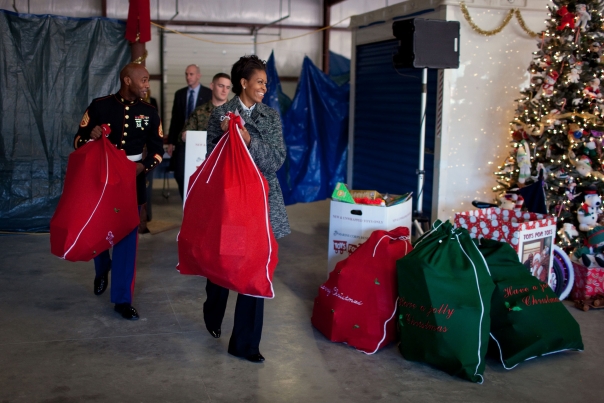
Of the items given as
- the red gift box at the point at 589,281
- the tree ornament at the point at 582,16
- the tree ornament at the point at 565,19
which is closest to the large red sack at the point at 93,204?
the red gift box at the point at 589,281

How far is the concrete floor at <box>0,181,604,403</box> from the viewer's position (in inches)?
119

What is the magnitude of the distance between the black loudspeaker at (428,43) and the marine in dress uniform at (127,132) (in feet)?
6.41

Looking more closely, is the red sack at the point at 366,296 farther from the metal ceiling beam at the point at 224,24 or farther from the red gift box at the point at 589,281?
the metal ceiling beam at the point at 224,24

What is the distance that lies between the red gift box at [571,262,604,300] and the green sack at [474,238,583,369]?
0.96 metres

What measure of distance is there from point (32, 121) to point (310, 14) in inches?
234

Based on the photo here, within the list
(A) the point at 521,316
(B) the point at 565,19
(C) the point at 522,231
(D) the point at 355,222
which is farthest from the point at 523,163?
(A) the point at 521,316

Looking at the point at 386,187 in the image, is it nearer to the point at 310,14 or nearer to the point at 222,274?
the point at 222,274

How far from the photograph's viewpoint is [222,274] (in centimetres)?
294

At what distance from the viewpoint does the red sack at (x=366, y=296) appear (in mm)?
3490

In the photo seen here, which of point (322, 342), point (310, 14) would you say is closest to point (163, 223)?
point (322, 342)

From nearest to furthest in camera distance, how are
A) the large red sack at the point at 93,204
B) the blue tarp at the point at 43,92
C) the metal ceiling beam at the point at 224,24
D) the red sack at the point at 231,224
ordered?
the red sack at the point at 231,224 < the large red sack at the point at 93,204 < the blue tarp at the point at 43,92 < the metal ceiling beam at the point at 224,24

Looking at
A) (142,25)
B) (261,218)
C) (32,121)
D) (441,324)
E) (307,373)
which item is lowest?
(307,373)

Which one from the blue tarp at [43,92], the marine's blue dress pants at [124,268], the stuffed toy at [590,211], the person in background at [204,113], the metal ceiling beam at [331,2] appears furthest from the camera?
the metal ceiling beam at [331,2]

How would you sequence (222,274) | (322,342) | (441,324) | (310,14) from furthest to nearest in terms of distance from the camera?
(310,14) < (322,342) < (441,324) < (222,274)
